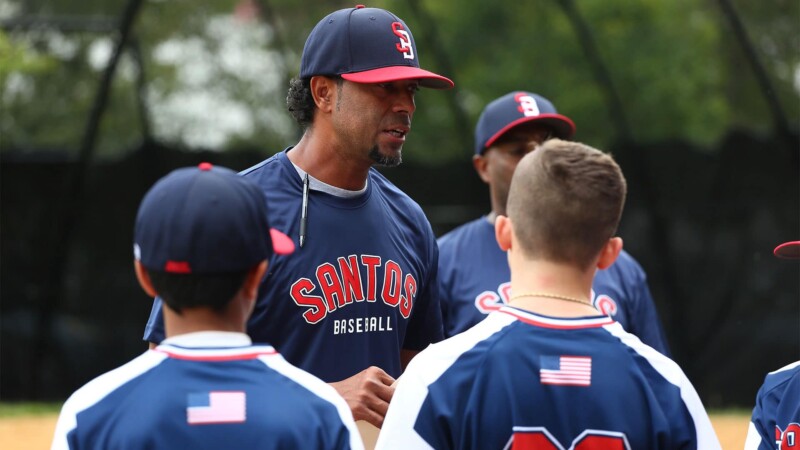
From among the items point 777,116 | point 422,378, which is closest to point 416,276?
point 422,378

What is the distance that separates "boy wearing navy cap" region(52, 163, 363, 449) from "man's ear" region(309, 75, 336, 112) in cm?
127

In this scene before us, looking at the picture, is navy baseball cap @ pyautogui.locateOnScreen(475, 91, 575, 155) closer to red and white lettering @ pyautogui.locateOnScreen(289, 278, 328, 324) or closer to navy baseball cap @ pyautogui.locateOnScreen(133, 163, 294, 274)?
red and white lettering @ pyautogui.locateOnScreen(289, 278, 328, 324)

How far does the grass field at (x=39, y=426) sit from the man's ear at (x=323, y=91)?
559 centimetres

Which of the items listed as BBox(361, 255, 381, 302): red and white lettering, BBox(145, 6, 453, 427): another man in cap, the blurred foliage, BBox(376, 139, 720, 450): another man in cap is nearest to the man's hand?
BBox(145, 6, 453, 427): another man in cap

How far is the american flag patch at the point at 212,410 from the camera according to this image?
2359mm

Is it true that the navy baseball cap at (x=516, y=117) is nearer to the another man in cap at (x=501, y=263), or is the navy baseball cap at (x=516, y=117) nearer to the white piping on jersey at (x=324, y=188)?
the another man in cap at (x=501, y=263)

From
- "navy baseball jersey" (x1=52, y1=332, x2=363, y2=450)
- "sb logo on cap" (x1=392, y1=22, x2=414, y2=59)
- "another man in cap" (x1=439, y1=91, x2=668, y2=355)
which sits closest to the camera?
"navy baseball jersey" (x1=52, y1=332, x2=363, y2=450)

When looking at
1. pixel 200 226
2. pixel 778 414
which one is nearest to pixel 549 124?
pixel 778 414

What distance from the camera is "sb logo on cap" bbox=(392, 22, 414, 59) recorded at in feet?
12.3

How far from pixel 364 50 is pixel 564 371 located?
1527mm

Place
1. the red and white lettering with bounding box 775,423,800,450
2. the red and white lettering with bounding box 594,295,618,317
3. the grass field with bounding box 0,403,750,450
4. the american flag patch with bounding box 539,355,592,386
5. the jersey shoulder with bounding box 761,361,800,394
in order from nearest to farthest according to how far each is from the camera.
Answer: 1. the american flag patch with bounding box 539,355,592,386
2. the red and white lettering with bounding box 775,423,800,450
3. the jersey shoulder with bounding box 761,361,800,394
4. the red and white lettering with bounding box 594,295,618,317
5. the grass field with bounding box 0,403,750,450

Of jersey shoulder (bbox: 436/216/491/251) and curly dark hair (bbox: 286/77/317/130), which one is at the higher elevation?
curly dark hair (bbox: 286/77/317/130)

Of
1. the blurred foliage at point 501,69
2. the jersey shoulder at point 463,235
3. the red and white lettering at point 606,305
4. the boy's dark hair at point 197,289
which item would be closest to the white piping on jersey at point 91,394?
the boy's dark hair at point 197,289

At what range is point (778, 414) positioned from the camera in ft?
10.5
